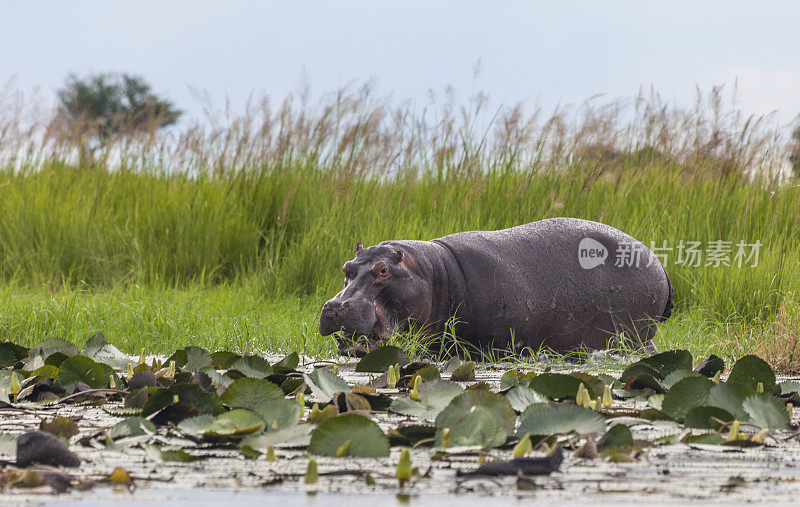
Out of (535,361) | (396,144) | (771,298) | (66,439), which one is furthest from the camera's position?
(396,144)

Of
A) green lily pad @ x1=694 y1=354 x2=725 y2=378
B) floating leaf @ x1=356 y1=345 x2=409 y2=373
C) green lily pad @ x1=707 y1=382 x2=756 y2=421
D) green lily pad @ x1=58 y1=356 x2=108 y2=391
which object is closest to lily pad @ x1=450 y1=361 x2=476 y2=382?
floating leaf @ x1=356 y1=345 x2=409 y2=373

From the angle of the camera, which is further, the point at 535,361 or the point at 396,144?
the point at 396,144

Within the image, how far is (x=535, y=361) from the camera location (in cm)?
421

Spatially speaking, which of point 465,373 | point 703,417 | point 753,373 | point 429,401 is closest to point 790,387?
point 753,373

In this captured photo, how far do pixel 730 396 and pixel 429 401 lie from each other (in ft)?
2.90

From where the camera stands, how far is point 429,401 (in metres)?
2.68

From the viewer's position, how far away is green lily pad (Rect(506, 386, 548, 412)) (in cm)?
266

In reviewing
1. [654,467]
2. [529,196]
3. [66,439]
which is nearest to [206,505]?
[66,439]

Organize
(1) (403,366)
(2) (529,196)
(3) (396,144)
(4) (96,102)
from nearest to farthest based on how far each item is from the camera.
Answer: (1) (403,366) → (2) (529,196) → (3) (396,144) → (4) (96,102)

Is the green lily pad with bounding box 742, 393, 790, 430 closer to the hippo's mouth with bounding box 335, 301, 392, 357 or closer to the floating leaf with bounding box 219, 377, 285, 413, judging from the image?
the floating leaf with bounding box 219, 377, 285, 413

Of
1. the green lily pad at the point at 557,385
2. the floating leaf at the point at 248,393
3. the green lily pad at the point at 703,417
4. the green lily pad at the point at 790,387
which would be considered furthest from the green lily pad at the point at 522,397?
the green lily pad at the point at 790,387

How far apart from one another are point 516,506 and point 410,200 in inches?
210

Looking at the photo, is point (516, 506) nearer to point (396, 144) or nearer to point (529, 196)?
point (529, 196)

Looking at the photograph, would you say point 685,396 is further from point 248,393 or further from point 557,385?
point 248,393
